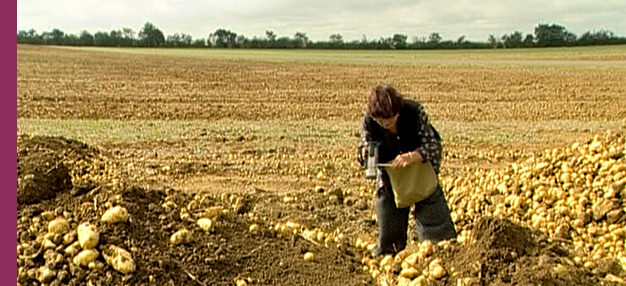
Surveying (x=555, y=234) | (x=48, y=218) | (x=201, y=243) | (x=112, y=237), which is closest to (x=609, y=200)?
(x=555, y=234)

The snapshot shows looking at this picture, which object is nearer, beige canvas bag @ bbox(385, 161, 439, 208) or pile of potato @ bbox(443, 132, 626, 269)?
beige canvas bag @ bbox(385, 161, 439, 208)

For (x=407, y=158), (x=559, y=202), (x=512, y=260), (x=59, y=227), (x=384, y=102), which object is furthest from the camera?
(x=559, y=202)

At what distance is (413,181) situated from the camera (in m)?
4.86

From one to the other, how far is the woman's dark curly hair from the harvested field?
0.89 meters

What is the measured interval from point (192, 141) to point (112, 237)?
692 cm

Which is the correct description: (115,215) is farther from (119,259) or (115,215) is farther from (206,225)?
(206,225)

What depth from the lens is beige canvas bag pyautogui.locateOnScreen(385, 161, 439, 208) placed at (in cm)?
482

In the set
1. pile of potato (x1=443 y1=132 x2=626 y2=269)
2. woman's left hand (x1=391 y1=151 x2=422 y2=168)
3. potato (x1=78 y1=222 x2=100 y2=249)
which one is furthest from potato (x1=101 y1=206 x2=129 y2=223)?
pile of potato (x1=443 y1=132 x2=626 y2=269)

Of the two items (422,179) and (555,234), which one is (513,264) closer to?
(422,179)

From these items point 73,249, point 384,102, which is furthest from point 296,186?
point 73,249

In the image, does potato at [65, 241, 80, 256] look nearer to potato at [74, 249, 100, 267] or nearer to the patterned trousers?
potato at [74, 249, 100, 267]

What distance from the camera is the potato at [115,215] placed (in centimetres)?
429

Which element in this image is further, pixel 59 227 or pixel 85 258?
pixel 59 227

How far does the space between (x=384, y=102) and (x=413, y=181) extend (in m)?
0.69
